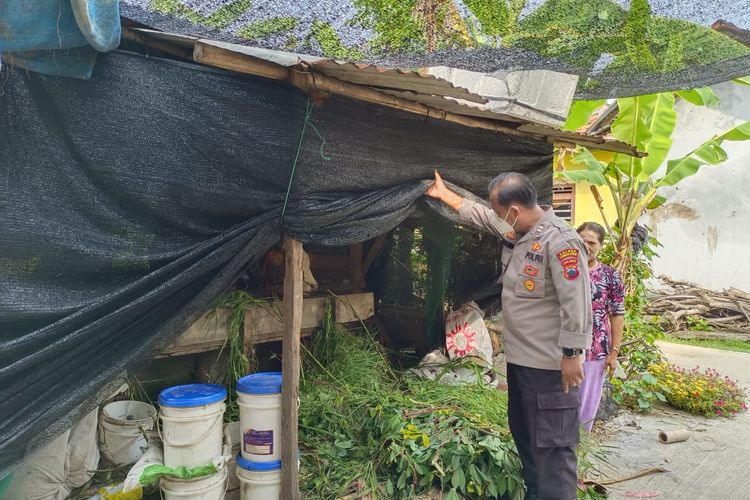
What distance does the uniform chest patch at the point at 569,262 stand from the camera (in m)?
3.00

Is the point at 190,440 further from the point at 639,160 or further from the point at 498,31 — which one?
the point at 639,160

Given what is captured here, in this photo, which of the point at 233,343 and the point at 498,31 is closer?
the point at 498,31

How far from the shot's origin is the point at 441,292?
5945 mm

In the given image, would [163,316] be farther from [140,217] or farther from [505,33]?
[505,33]

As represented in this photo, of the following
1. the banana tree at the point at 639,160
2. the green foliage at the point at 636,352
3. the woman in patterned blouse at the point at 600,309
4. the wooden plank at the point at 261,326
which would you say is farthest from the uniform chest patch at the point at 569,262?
the green foliage at the point at 636,352

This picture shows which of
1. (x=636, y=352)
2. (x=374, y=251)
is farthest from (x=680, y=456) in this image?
(x=374, y=251)

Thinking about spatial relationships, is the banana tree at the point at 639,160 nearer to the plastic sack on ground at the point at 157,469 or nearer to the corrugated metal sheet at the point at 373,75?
the corrugated metal sheet at the point at 373,75

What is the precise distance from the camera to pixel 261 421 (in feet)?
11.6

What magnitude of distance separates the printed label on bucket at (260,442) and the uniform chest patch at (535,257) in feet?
6.37

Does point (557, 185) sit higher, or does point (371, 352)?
point (557, 185)

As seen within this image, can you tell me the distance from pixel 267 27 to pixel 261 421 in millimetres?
2340

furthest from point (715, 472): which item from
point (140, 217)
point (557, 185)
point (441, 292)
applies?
point (557, 185)

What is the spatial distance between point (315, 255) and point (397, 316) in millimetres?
1157

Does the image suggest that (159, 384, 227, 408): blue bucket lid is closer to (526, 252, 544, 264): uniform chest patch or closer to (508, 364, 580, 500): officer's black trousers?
(508, 364, 580, 500): officer's black trousers
